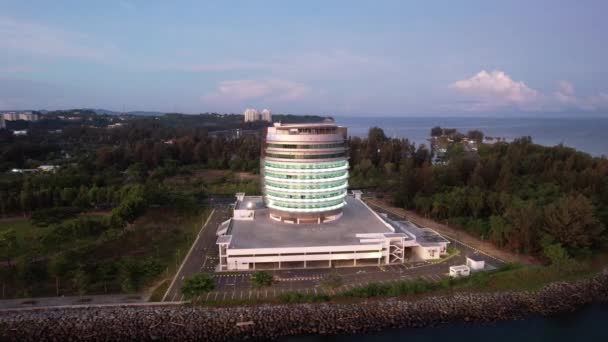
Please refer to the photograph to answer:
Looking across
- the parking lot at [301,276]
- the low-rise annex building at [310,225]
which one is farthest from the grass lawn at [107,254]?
the low-rise annex building at [310,225]

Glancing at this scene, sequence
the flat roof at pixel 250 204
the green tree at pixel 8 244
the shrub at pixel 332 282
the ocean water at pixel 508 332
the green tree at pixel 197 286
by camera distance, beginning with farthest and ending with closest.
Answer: the flat roof at pixel 250 204 < the green tree at pixel 8 244 < the shrub at pixel 332 282 < the green tree at pixel 197 286 < the ocean water at pixel 508 332

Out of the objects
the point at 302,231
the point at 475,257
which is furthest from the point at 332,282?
the point at 475,257

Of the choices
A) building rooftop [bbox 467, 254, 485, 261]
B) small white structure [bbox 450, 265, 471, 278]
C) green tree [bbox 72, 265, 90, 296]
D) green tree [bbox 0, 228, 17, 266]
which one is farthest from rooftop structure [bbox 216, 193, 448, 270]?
green tree [bbox 0, 228, 17, 266]

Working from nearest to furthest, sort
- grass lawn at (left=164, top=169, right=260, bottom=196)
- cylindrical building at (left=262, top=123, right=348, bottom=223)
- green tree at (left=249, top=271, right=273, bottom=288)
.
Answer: green tree at (left=249, top=271, right=273, bottom=288) < cylindrical building at (left=262, top=123, right=348, bottom=223) < grass lawn at (left=164, top=169, right=260, bottom=196)

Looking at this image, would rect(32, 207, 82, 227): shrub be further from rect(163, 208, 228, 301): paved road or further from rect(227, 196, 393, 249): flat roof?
rect(227, 196, 393, 249): flat roof

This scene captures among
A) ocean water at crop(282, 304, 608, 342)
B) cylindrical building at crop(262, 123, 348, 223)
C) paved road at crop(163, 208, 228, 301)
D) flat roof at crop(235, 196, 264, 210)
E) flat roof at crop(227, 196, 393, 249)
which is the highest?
cylindrical building at crop(262, 123, 348, 223)

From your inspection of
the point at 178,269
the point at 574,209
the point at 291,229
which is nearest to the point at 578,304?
the point at 574,209

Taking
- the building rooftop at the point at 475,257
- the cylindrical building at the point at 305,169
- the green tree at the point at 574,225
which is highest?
the cylindrical building at the point at 305,169

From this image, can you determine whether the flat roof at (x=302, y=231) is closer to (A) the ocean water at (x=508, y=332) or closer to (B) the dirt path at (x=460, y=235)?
(B) the dirt path at (x=460, y=235)
